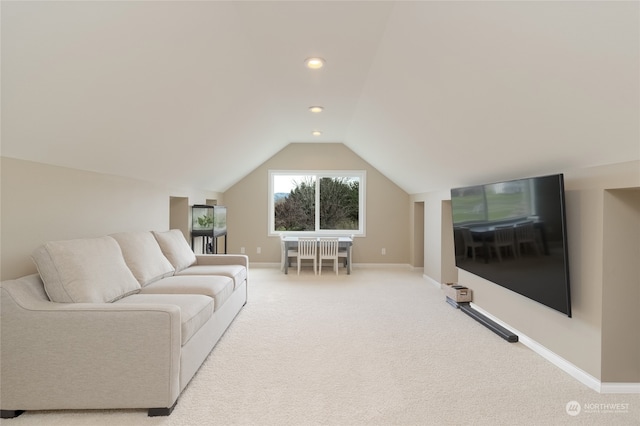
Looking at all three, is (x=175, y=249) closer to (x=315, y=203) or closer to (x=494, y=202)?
(x=494, y=202)

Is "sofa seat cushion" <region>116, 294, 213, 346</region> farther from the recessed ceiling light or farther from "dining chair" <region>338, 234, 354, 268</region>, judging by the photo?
"dining chair" <region>338, 234, 354, 268</region>

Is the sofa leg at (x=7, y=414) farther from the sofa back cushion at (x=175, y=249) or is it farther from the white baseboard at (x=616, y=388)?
the white baseboard at (x=616, y=388)

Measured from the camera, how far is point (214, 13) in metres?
2.27

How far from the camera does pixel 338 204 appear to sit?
25.0ft

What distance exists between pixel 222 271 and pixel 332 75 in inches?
92.9

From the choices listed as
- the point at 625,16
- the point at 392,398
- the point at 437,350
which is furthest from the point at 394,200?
the point at 625,16

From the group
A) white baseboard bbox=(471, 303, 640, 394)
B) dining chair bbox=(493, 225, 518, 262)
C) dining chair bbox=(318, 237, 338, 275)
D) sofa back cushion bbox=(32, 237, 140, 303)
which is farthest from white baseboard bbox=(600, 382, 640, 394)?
dining chair bbox=(318, 237, 338, 275)

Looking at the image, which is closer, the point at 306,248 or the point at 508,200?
the point at 508,200

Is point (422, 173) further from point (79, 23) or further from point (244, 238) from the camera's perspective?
point (79, 23)

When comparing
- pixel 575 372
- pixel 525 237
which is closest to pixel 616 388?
pixel 575 372

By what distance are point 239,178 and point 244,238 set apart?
124 cm

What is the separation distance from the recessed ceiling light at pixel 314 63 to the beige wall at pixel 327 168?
4.14 m

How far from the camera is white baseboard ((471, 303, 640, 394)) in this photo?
2.38 m

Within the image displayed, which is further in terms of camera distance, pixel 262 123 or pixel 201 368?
pixel 262 123
